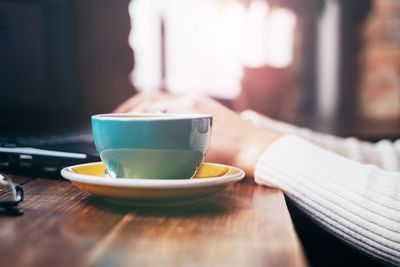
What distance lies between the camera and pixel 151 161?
0.46 metres

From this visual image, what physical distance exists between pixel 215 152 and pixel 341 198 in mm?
174

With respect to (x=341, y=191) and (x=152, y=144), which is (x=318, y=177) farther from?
(x=152, y=144)

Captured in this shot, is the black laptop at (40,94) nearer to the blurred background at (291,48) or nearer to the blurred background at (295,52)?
the blurred background at (295,52)

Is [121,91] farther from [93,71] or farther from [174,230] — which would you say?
[174,230]

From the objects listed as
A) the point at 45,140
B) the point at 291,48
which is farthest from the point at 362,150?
the point at 291,48

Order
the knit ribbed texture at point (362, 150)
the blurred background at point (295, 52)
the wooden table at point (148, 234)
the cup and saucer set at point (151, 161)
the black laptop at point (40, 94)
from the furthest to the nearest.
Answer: the blurred background at point (295, 52), the knit ribbed texture at point (362, 150), the black laptop at point (40, 94), the cup and saucer set at point (151, 161), the wooden table at point (148, 234)

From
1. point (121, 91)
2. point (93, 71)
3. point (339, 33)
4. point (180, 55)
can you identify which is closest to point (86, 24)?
point (93, 71)

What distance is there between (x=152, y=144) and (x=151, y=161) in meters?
0.02

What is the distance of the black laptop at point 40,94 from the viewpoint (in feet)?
1.93

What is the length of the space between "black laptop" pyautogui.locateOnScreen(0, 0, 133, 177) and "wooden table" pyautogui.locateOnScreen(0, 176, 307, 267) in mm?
109

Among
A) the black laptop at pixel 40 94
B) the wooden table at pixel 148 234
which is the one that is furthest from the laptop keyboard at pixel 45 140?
the wooden table at pixel 148 234

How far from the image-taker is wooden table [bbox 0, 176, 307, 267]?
31 centimetres

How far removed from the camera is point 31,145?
614 millimetres

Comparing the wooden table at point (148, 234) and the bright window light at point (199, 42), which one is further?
the bright window light at point (199, 42)
